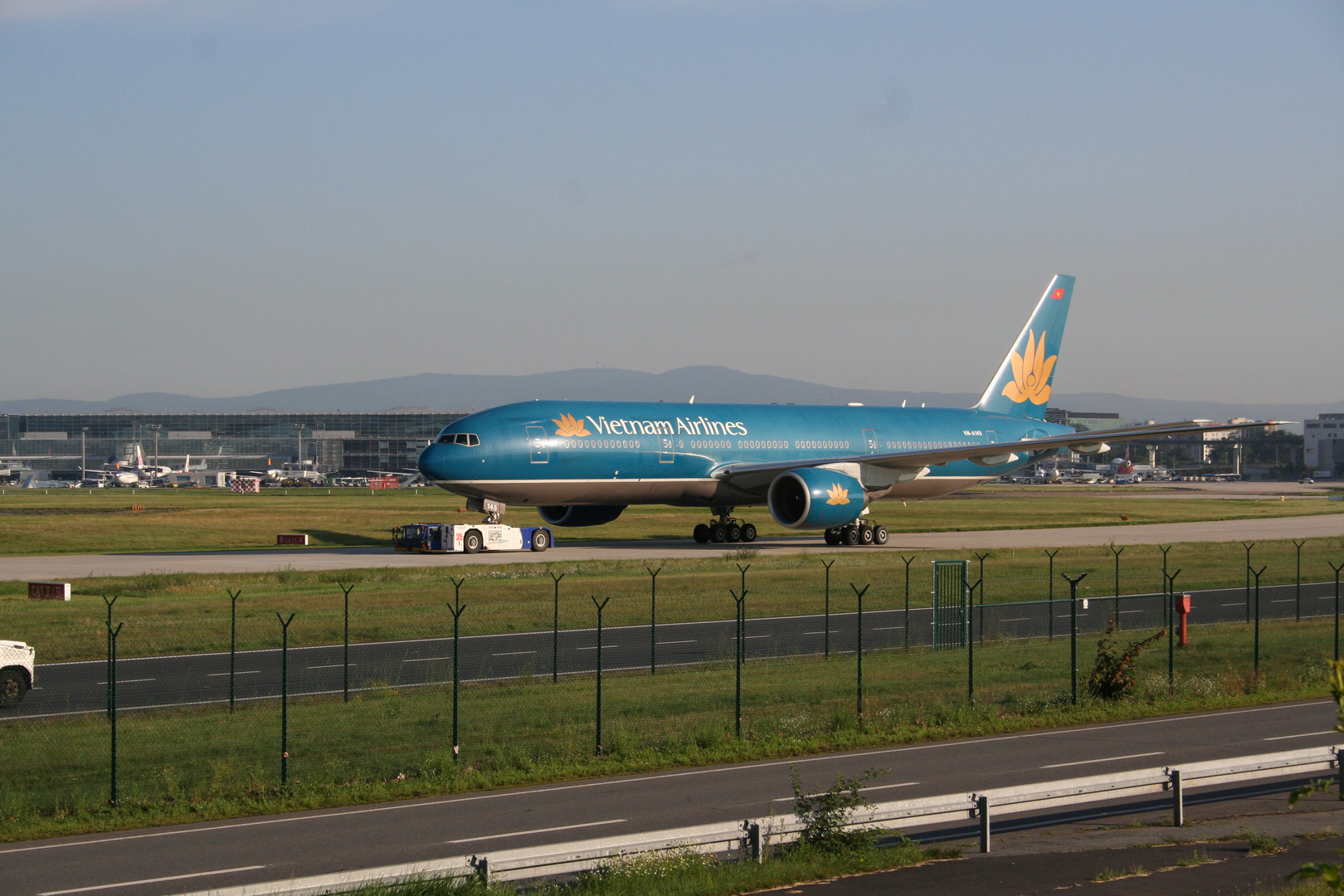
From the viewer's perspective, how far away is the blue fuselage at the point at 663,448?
47.8 meters

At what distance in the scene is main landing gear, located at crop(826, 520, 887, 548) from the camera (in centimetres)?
5650

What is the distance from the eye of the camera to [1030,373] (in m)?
69.6

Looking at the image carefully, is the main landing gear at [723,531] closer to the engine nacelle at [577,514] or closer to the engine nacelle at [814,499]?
the engine nacelle at [577,514]

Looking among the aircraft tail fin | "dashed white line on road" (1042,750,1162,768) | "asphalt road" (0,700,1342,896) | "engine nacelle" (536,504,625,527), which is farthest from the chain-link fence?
the aircraft tail fin

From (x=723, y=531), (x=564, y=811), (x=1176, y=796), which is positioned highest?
(x=1176, y=796)

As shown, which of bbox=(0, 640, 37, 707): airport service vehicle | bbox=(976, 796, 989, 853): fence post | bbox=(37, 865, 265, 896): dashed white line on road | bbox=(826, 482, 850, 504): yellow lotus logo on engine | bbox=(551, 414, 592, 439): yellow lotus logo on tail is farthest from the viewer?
bbox=(826, 482, 850, 504): yellow lotus logo on engine

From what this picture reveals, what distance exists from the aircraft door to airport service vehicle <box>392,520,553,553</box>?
4.54 meters

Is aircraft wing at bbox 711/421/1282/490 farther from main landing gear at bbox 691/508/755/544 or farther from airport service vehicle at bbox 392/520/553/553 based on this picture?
airport service vehicle at bbox 392/520/553/553

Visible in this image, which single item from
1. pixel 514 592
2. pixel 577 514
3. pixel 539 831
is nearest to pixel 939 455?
pixel 577 514

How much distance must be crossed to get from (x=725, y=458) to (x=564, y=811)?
129 feet

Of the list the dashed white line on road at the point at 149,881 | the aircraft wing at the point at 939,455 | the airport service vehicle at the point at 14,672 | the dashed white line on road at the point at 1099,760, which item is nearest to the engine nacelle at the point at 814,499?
the aircraft wing at the point at 939,455

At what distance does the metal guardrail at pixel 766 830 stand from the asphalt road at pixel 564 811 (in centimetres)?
125

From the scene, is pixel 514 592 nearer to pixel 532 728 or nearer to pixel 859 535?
pixel 532 728

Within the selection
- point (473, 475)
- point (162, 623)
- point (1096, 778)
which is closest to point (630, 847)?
point (1096, 778)
